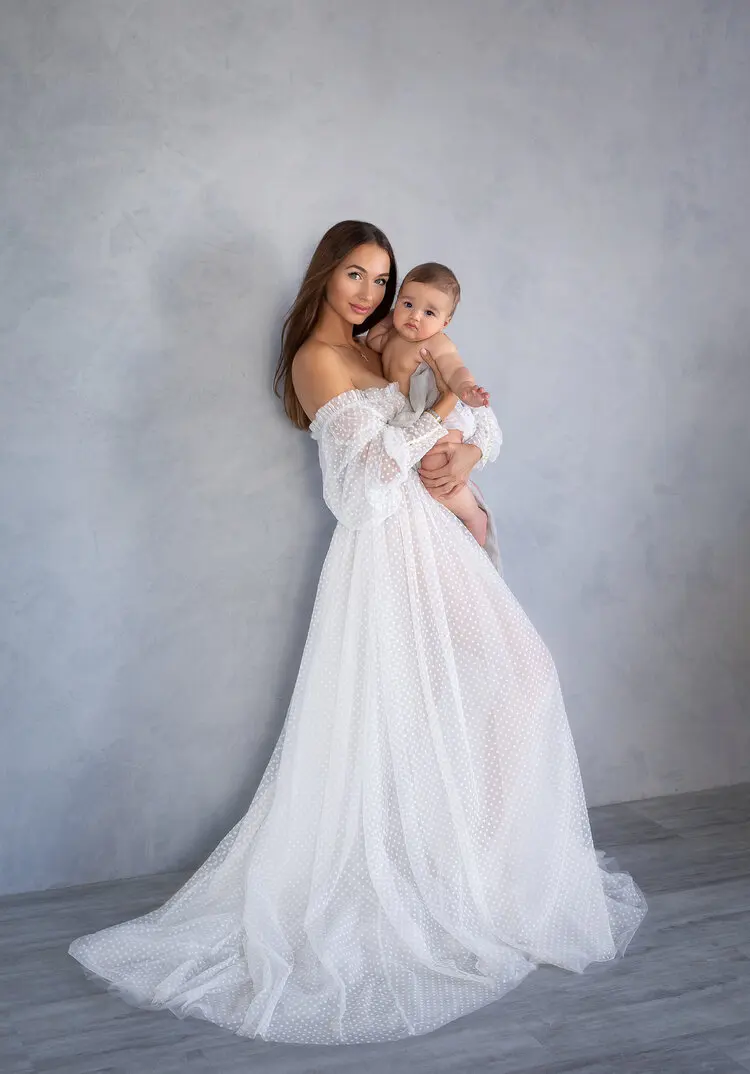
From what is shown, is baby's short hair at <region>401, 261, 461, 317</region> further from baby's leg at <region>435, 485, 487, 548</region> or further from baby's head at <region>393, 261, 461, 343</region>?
baby's leg at <region>435, 485, 487, 548</region>

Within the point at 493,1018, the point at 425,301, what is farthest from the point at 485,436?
the point at 493,1018

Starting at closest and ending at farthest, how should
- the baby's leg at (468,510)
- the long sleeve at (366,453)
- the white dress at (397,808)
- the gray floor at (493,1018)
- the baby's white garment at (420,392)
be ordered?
the gray floor at (493,1018)
the white dress at (397,808)
the long sleeve at (366,453)
the baby's white garment at (420,392)
the baby's leg at (468,510)

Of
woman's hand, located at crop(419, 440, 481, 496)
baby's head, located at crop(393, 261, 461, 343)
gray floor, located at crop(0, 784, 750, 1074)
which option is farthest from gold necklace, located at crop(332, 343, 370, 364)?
gray floor, located at crop(0, 784, 750, 1074)

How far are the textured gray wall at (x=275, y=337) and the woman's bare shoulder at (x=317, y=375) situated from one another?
225 millimetres

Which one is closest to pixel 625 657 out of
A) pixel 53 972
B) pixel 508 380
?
pixel 508 380

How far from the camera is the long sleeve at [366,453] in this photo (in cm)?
224

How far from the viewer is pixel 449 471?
93.9 inches

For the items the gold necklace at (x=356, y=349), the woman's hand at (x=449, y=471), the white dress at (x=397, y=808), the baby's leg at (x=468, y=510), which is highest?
the gold necklace at (x=356, y=349)

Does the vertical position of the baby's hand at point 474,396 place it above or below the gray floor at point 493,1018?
above

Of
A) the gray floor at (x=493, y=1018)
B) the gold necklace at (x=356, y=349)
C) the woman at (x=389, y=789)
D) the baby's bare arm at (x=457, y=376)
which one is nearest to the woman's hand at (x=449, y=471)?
the woman at (x=389, y=789)

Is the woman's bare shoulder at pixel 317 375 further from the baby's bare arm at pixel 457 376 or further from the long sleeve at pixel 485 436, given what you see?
the long sleeve at pixel 485 436

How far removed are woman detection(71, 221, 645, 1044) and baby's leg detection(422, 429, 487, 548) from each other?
3 centimetres

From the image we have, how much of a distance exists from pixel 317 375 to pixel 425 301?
11.0 inches

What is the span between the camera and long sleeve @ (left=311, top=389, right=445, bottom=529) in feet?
7.35
